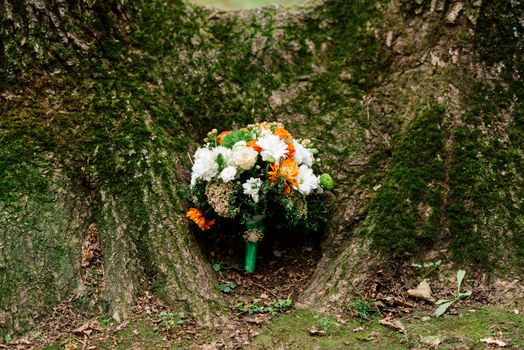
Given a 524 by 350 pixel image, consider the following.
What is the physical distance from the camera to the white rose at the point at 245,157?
431 cm

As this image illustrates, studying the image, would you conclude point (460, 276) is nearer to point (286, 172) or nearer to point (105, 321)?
point (286, 172)

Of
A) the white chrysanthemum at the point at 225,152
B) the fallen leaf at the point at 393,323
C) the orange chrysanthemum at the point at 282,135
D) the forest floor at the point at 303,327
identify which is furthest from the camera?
the orange chrysanthemum at the point at 282,135

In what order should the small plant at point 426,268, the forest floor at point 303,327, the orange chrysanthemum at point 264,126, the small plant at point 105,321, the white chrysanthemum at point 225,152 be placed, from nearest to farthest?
the forest floor at point 303,327, the small plant at point 105,321, the small plant at point 426,268, the white chrysanthemum at point 225,152, the orange chrysanthemum at point 264,126

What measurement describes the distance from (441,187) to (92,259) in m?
2.63

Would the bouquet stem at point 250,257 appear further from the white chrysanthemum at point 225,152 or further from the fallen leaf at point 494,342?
the fallen leaf at point 494,342

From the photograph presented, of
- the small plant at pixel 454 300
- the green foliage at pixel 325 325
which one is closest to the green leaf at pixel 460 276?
the small plant at pixel 454 300

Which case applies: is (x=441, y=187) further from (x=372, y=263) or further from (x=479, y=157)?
(x=372, y=263)

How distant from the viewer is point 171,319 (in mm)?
3973

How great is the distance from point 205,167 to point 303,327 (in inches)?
54.7

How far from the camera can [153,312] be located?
4.04 m

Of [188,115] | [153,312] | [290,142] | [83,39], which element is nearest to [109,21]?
[83,39]

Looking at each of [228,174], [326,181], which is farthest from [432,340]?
[228,174]

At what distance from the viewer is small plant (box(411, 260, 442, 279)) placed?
4.12 metres

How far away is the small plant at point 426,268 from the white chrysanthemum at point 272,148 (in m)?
1.28
